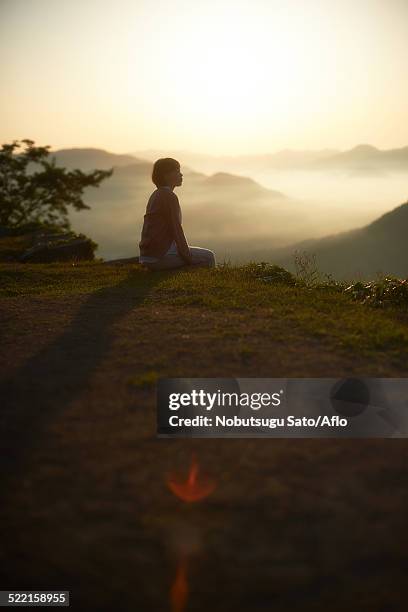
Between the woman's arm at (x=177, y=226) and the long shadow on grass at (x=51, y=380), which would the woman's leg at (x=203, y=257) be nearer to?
the woman's arm at (x=177, y=226)

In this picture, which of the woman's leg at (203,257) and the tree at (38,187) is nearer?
the woman's leg at (203,257)

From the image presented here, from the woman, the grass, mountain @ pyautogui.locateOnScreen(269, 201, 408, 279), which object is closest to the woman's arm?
the woman

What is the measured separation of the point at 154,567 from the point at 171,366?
2.60m

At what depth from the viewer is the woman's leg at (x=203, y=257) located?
1228 centimetres

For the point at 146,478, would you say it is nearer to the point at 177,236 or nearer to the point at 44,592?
the point at 44,592

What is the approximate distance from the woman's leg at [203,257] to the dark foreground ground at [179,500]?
19.2 ft

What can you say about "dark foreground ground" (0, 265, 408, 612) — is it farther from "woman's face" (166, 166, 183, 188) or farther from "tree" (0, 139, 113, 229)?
"tree" (0, 139, 113, 229)

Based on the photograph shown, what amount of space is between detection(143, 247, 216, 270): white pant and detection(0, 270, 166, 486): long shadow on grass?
11.8 ft

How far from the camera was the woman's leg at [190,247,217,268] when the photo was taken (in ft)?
40.3

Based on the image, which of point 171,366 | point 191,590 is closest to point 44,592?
point 191,590

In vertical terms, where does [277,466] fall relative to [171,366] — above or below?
below

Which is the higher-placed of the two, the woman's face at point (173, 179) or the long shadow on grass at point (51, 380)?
the woman's face at point (173, 179)

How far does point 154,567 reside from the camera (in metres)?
A: 3.13

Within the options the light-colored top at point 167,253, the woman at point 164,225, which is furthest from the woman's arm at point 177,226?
the light-colored top at point 167,253
